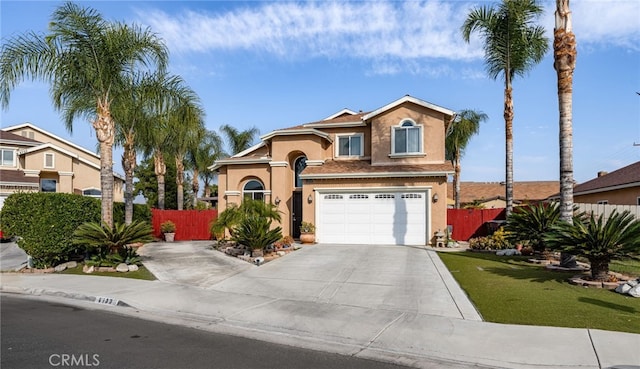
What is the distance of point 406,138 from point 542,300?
1288 centimetres

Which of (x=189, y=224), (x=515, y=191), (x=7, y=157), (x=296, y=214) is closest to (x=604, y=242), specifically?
(x=296, y=214)

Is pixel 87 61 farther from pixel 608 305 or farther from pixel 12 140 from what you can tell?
pixel 12 140

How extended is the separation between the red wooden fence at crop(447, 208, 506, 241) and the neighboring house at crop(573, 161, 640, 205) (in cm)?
537

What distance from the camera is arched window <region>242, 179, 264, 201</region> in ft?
75.7

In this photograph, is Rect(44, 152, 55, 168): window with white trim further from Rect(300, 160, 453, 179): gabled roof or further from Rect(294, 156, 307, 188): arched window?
Rect(300, 160, 453, 179): gabled roof

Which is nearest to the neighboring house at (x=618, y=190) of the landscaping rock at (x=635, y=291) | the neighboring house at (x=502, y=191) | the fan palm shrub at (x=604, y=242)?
the fan palm shrub at (x=604, y=242)

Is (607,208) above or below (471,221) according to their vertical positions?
above

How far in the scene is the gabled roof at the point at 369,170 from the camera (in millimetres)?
19078

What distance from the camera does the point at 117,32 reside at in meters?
13.9

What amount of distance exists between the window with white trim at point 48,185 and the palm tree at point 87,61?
20969 millimetres

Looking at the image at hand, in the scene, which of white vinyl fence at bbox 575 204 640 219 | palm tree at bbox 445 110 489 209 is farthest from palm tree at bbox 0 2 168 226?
palm tree at bbox 445 110 489 209

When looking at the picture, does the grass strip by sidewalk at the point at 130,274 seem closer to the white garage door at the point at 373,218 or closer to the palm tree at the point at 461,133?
the white garage door at the point at 373,218

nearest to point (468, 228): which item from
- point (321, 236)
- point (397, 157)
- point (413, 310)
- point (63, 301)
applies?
point (397, 157)

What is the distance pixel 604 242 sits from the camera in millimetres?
9797
